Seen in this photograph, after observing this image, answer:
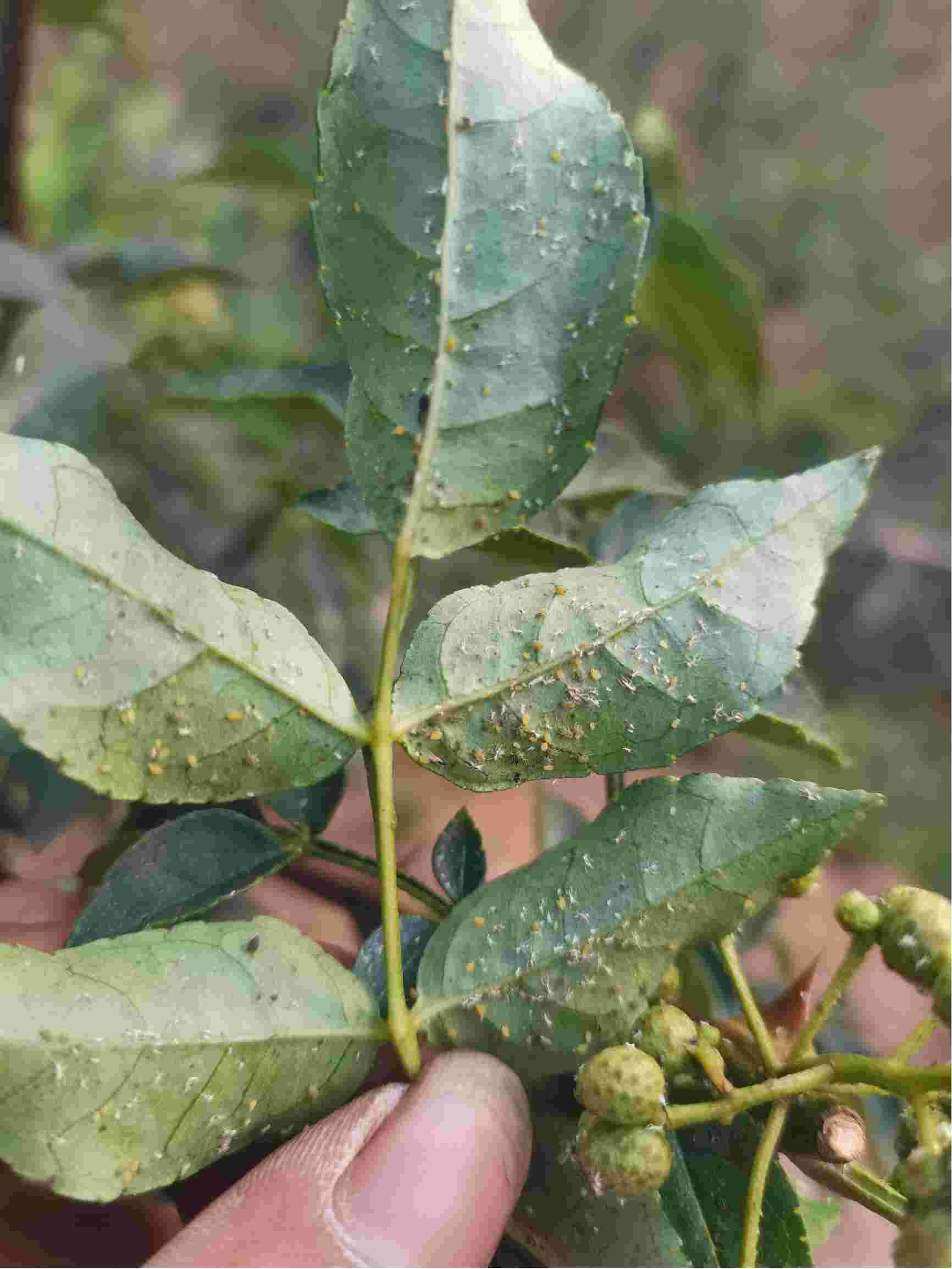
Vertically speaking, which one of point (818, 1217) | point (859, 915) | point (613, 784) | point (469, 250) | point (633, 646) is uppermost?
point (469, 250)

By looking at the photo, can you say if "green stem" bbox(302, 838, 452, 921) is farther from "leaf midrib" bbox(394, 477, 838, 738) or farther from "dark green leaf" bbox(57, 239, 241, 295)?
"dark green leaf" bbox(57, 239, 241, 295)

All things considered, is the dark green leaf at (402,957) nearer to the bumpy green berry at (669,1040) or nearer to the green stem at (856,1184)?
the bumpy green berry at (669,1040)

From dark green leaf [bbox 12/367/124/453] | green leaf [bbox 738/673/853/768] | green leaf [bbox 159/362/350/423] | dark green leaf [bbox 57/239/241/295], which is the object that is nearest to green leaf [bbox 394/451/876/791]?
green leaf [bbox 738/673/853/768]

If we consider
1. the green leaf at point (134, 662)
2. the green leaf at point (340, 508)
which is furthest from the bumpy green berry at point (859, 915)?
the green leaf at point (340, 508)

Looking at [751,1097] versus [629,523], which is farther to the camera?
[629,523]

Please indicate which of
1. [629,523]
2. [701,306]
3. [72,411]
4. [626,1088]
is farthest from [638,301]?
[626,1088]

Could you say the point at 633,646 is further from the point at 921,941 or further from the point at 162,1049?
the point at 162,1049

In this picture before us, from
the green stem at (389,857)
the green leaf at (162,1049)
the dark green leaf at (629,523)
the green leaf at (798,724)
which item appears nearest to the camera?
the green leaf at (162,1049)
